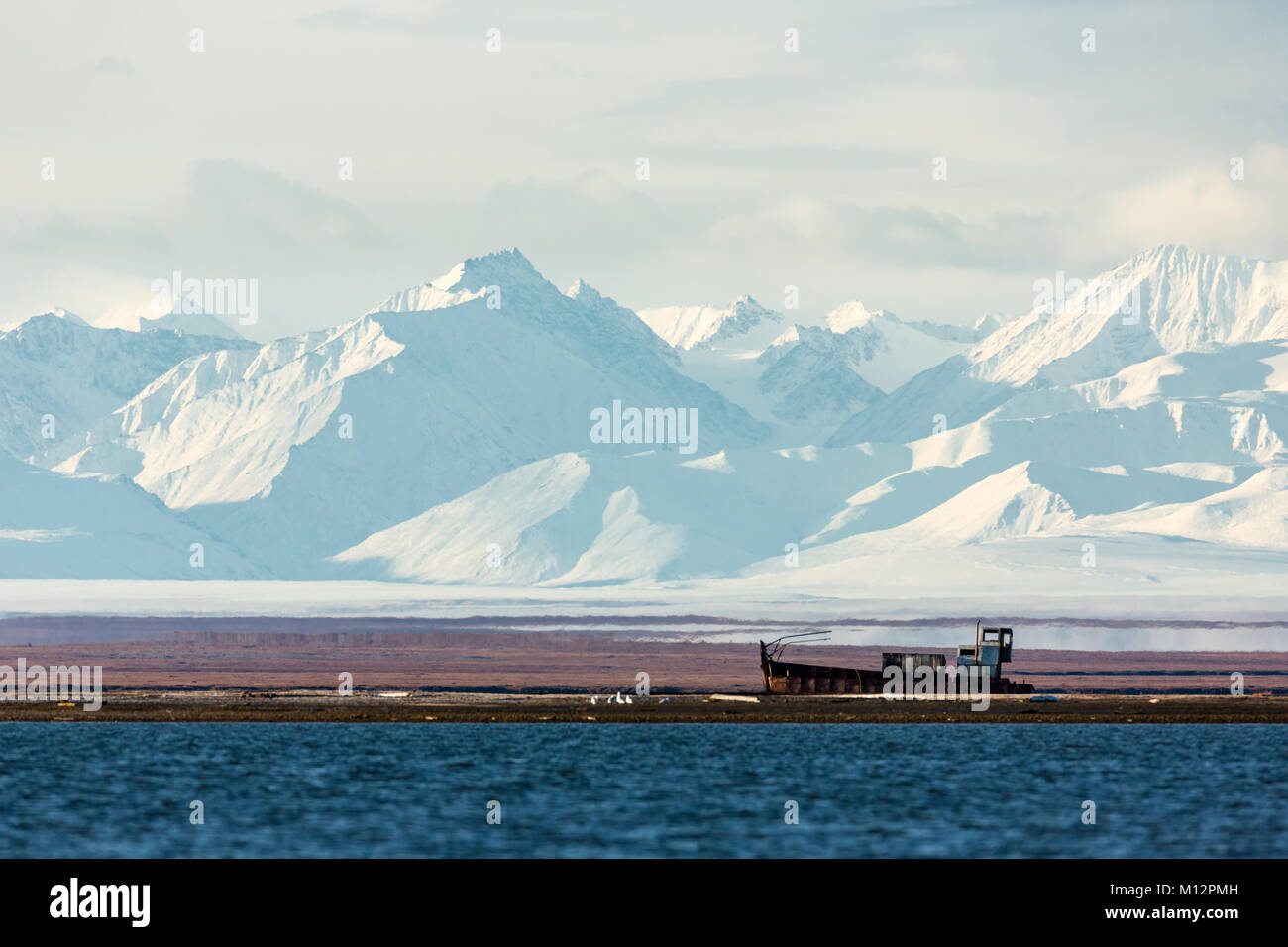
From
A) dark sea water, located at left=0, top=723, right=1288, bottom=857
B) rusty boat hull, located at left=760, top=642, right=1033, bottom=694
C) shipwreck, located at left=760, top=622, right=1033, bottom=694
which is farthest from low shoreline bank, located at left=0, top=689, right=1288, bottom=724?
dark sea water, located at left=0, top=723, right=1288, bottom=857

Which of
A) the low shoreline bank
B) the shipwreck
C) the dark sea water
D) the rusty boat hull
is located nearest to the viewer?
the dark sea water

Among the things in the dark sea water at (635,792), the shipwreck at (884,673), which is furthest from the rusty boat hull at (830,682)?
the dark sea water at (635,792)

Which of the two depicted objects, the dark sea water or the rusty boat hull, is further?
the rusty boat hull

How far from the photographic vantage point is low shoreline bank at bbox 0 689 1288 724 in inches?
5502

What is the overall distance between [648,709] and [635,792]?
200ft

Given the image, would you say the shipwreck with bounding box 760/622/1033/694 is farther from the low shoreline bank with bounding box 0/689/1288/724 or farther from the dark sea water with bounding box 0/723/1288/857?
the dark sea water with bounding box 0/723/1288/857

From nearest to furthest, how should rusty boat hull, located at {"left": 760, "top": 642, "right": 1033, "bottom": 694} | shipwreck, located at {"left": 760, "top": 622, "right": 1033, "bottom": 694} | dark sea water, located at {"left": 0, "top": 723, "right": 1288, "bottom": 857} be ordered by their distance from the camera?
dark sea water, located at {"left": 0, "top": 723, "right": 1288, "bottom": 857} < shipwreck, located at {"left": 760, "top": 622, "right": 1033, "bottom": 694} < rusty boat hull, located at {"left": 760, "top": 642, "right": 1033, "bottom": 694}

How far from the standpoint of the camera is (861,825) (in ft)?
249

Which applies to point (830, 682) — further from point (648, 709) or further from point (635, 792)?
point (635, 792)

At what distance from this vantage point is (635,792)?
86.6m

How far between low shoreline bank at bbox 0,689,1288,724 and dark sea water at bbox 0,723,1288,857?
989 centimetres
